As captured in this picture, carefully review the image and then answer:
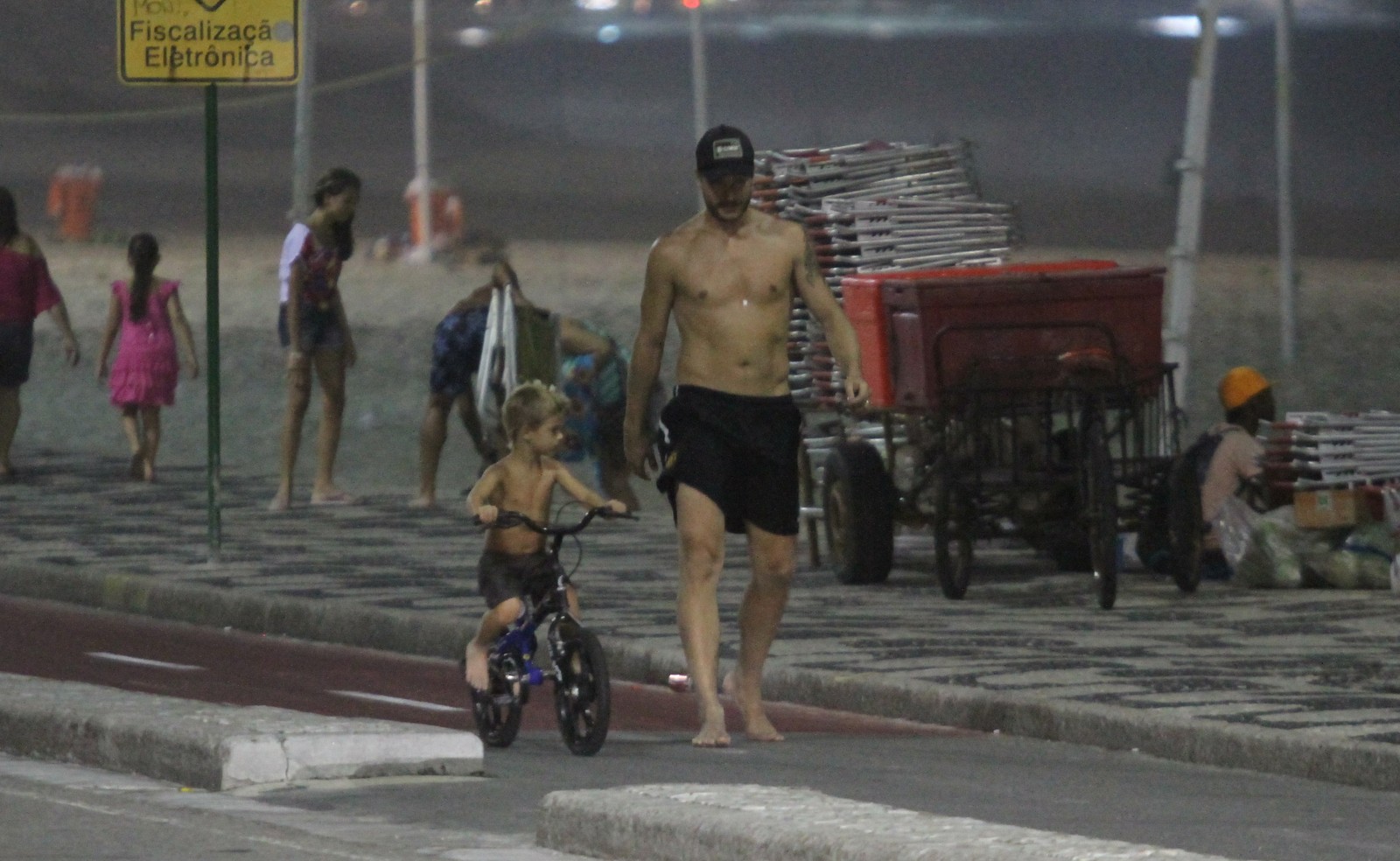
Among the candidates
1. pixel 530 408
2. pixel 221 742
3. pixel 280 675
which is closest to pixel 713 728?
pixel 530 408

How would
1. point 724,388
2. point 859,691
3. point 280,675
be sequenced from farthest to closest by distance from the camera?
point 280,675 → point 859,691 → point 724,388

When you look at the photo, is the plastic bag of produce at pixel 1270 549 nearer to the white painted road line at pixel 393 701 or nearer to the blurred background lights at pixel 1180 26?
the white painted road line at pixel 393 701

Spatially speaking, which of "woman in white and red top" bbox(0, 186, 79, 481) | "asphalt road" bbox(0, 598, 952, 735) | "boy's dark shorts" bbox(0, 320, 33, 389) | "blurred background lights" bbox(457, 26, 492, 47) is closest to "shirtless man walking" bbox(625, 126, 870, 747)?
"asphalt road" bbox(0, 598, 952, 735)

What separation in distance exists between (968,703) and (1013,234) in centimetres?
555

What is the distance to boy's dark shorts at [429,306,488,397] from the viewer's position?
55.5 ft

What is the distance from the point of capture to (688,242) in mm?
9633

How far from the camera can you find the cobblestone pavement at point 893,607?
10.2 meters

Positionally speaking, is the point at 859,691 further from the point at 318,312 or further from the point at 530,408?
the point at 318,312

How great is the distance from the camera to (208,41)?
45.9 ft

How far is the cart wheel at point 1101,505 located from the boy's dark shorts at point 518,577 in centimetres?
345

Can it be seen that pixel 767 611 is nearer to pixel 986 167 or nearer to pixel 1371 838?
pixel 1371 838

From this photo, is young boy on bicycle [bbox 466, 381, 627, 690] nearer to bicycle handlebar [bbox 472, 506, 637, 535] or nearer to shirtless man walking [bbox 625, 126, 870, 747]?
bicycle handlebar [bbox 472, 506, 637, 535]

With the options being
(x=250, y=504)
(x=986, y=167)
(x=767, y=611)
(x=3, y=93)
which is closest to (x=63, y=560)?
(x=250, y=504)

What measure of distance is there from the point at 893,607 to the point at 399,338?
67.7 ft
